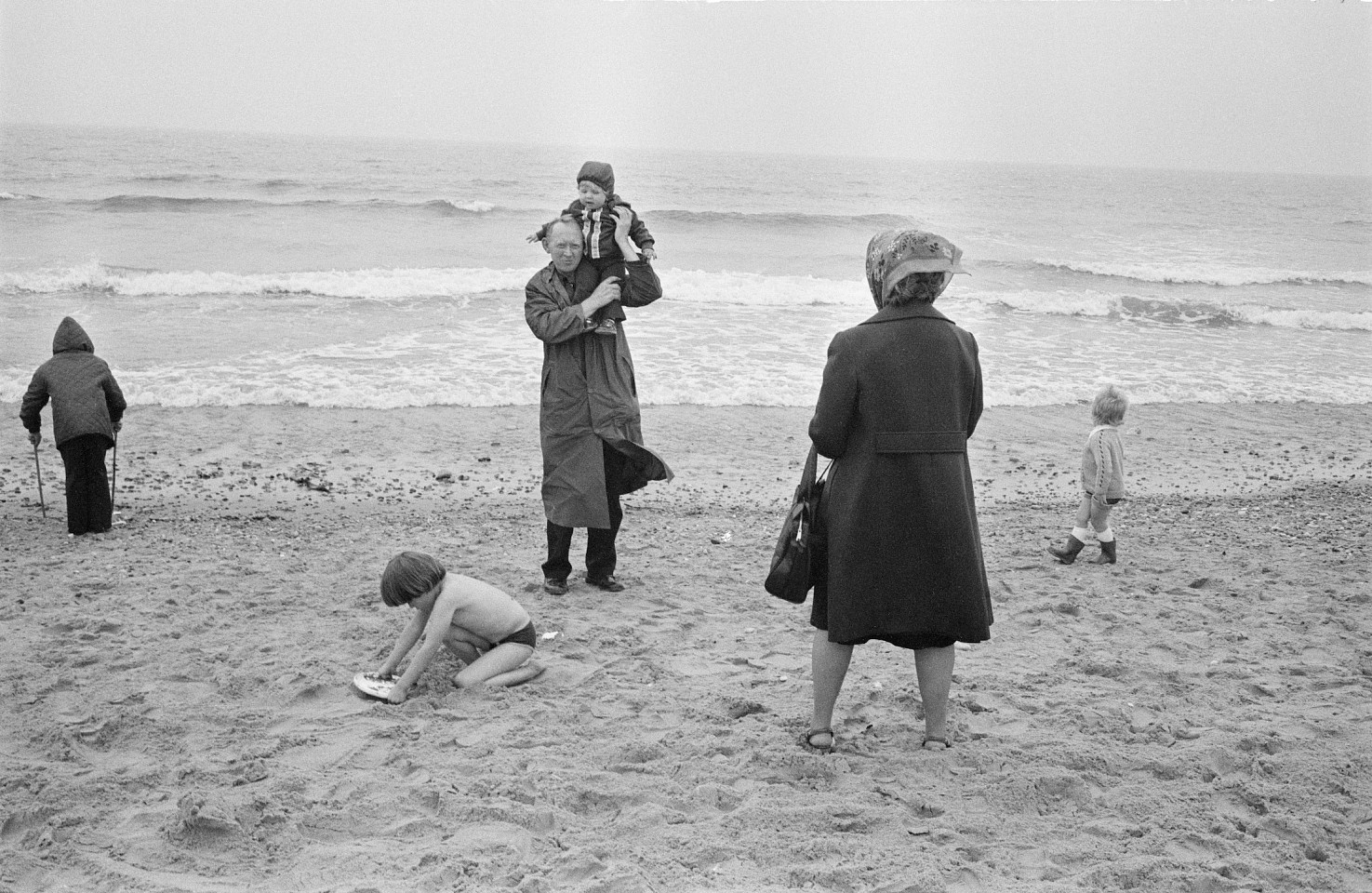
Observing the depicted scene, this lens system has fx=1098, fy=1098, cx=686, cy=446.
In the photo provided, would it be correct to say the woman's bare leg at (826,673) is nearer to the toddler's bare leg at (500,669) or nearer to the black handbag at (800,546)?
the black handbag at (800,546)

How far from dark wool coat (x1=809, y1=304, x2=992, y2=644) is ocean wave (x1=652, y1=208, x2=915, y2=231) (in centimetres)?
2880

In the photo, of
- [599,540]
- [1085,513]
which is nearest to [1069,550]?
[1085,513]

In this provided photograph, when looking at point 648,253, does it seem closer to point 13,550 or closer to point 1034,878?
point 1034,878

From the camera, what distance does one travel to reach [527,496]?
7.84 metres

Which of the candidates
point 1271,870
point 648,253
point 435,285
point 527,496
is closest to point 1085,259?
point 435,285

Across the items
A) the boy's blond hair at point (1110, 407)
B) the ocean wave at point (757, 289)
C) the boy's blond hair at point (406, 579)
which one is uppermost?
the boy's blond hair at point (1110, 407)

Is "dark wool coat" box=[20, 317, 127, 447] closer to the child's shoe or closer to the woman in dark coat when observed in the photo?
the woman in dark coat

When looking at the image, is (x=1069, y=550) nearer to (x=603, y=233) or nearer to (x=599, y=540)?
(x=599, y=540)

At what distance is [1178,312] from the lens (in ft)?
61.5

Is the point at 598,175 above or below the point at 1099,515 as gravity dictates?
above

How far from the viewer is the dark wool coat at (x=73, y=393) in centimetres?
657

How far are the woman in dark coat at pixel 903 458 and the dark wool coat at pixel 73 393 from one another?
5.16m

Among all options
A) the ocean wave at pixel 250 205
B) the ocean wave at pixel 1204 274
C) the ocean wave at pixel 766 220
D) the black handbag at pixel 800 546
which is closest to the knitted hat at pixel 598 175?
the black handbag at pixel 800 546

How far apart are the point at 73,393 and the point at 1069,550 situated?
5.89 m
